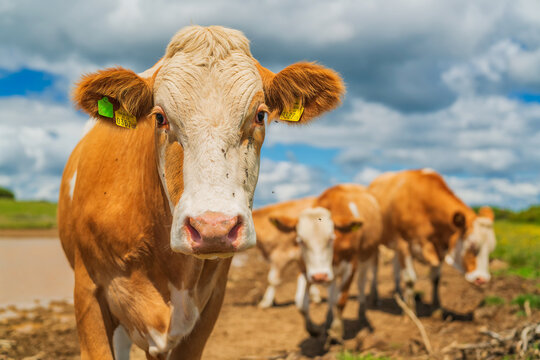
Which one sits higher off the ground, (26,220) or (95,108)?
(95,108)

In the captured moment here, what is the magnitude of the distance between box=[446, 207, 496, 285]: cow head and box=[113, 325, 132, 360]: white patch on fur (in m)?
7.34

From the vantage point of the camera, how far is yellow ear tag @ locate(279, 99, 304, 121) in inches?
114

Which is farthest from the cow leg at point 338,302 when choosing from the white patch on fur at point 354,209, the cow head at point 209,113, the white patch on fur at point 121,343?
the cow head at point 209,113

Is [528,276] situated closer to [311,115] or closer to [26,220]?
[311,115]

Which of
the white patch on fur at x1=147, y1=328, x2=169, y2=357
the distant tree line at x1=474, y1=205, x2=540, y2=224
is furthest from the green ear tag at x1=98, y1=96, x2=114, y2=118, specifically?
the distant tree line at x1=474, y1=205, x2=540, y2=224

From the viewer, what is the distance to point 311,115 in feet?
10.1

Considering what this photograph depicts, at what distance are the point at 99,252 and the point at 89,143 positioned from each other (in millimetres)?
959

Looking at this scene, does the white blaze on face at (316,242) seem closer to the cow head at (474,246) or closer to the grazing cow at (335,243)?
the grazing cow at (335,243)

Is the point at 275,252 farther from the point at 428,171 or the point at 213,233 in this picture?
the point at 213,233

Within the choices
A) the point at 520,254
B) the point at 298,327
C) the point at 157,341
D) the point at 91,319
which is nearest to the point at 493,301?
the point at 298,327

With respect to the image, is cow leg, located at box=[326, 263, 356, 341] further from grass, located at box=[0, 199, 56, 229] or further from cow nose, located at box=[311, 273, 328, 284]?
grass, located at box=[0, 199, 56, 229]

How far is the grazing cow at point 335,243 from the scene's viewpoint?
7008 mm

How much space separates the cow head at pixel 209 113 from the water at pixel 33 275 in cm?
765

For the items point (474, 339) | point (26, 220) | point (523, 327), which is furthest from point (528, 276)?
point (26, 220)
